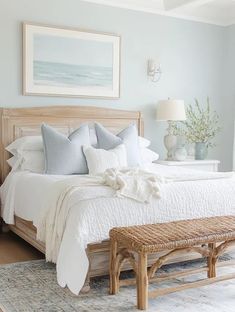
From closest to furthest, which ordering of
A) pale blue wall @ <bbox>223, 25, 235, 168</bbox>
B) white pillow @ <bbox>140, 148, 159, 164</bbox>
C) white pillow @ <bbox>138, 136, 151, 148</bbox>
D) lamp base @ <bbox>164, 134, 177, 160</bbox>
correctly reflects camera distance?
white pillow @ <bbox>140, 148, 159, 164</bbox> → white pillow @ <bbox>138, 136, 151, 148</bbox> → lamp base @ <bbox>164, 134, 177, 160</bbox> → pale blue wall @ <bbox>223, 25, 235, 168</bbox>

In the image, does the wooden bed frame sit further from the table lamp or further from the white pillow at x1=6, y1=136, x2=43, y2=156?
the table lamp

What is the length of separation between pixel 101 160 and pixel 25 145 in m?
0.83

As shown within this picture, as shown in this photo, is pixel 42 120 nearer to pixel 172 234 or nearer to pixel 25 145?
pixel 25 145

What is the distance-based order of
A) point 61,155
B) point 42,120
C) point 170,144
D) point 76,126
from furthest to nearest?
point 170,144 < point 76,126 < point 42,120 < point 61,155

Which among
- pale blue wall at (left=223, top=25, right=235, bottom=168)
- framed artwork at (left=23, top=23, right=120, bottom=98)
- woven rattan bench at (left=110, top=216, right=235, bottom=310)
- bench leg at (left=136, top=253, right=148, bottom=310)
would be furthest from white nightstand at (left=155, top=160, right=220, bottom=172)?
bench leg at (left=136, top=253, right=148, bottom=310)

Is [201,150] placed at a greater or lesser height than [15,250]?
greater

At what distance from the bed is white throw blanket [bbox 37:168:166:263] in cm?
21

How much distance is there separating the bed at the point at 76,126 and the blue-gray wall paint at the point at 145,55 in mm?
132

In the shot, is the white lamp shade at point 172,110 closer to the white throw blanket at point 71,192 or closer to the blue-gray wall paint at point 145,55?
the blue-gray wall paint at point 145,55

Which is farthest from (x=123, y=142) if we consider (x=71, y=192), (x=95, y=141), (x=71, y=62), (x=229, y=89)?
(x=229, y=89)

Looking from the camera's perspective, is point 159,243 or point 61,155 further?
point 61,155

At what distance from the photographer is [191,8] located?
550cm

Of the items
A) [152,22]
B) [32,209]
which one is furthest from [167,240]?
[152,22]

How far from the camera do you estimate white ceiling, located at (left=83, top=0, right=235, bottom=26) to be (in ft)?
16.8
